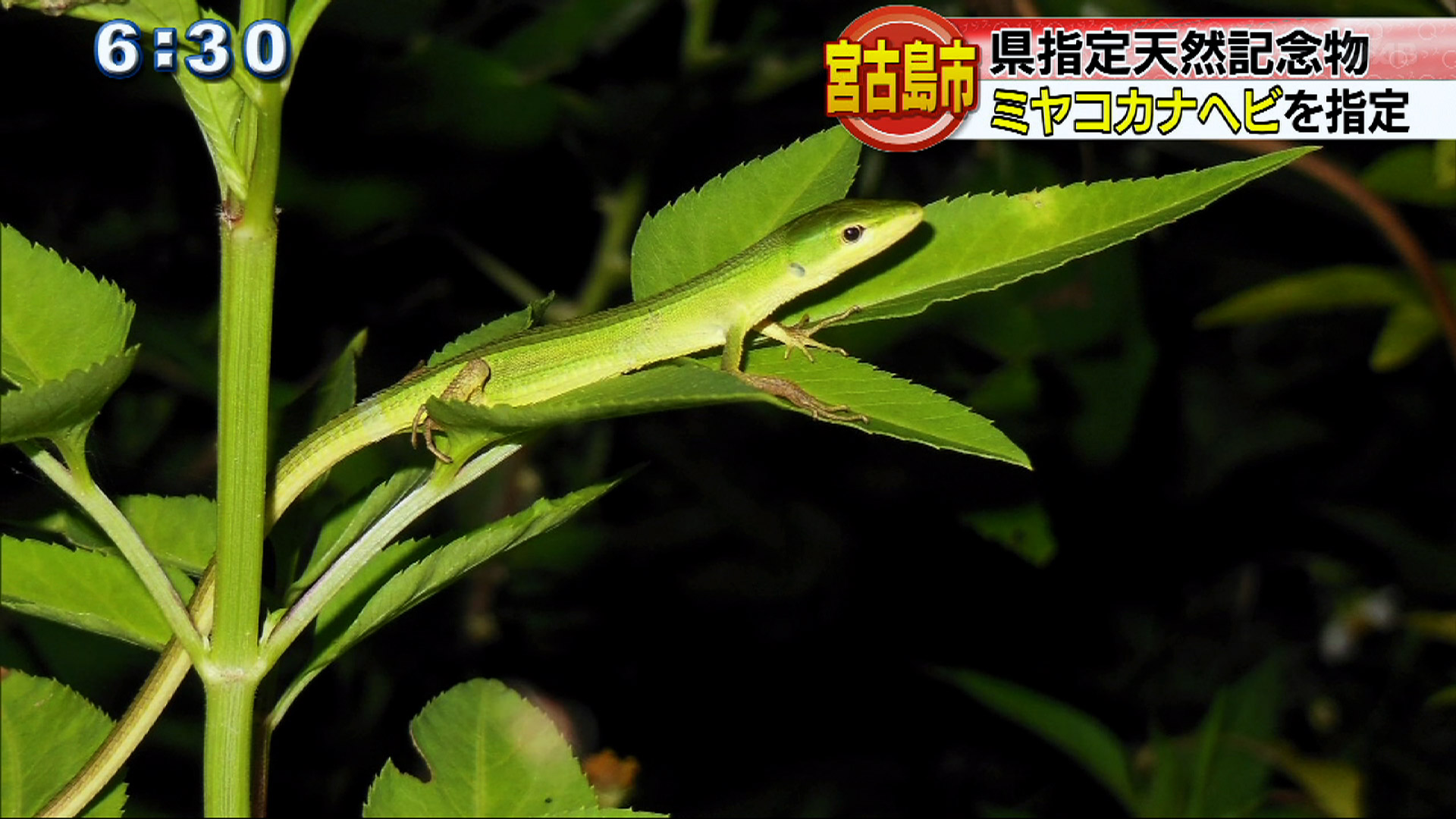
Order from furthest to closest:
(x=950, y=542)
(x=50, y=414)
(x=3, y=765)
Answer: (x=950, y=542), (x=3, y=765), (x=50, y=414)

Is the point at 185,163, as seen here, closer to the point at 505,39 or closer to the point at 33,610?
the point at 505,39

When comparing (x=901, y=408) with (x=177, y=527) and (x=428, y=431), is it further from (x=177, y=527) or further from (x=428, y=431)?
(x=177, y=527)

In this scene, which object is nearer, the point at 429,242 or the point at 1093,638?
the point at 429,242

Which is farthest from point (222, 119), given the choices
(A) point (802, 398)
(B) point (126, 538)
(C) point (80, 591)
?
(A) point (802, 398)

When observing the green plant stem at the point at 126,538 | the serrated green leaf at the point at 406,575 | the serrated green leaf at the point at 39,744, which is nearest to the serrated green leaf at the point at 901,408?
the serrated green leaf at the point at 406,575

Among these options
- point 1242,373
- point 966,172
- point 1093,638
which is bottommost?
point 1093,638

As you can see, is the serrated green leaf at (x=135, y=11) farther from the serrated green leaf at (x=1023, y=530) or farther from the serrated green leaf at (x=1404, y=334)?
the serrated green leaf at (x=1404, y=334)

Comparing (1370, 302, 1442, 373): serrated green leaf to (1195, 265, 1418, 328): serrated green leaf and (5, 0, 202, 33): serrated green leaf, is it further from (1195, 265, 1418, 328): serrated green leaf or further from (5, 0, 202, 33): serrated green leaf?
(5, 0, 202, 33): serrated green leaf

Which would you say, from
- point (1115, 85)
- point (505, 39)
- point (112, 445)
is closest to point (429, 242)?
point (505, 39)
